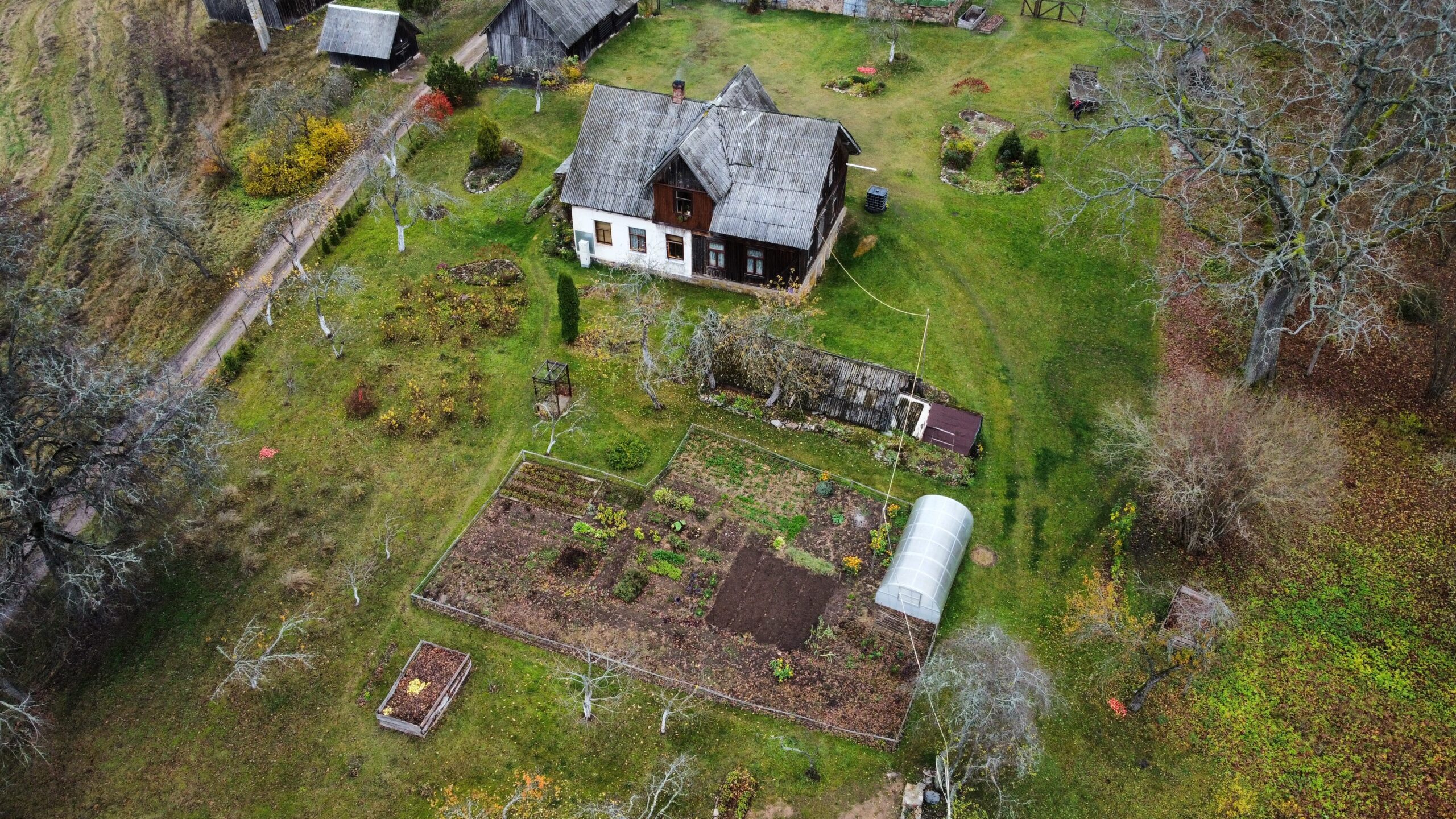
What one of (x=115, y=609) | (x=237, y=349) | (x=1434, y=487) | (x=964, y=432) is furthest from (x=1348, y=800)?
(x=237, y=349)

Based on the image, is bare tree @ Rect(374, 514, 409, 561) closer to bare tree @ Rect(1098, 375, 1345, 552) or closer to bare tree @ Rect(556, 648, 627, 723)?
bare tree @ Rect(556, 648, 627, 723)

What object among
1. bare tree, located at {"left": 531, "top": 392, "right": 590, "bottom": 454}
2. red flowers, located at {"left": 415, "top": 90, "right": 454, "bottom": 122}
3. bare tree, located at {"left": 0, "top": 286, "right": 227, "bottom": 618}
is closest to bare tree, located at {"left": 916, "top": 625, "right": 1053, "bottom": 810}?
bare tree, located at {"left": 531, "top": 392, "right": 590, "bottom": 454}

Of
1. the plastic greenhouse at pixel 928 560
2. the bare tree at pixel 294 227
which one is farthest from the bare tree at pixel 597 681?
the bare tree at pixel 294 227

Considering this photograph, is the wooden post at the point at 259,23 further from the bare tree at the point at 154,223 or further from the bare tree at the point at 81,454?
the bare tree at the point at 81,454

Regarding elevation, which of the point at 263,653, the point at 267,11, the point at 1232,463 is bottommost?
the point at 263,653

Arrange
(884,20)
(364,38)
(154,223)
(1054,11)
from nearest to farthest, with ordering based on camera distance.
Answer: (154,223) < (364,38) < (884,20) < (1054,11)

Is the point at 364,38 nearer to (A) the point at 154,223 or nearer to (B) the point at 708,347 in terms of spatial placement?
(A) the point at 154,223

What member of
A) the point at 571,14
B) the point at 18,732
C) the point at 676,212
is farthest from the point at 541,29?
the point at 18,732
